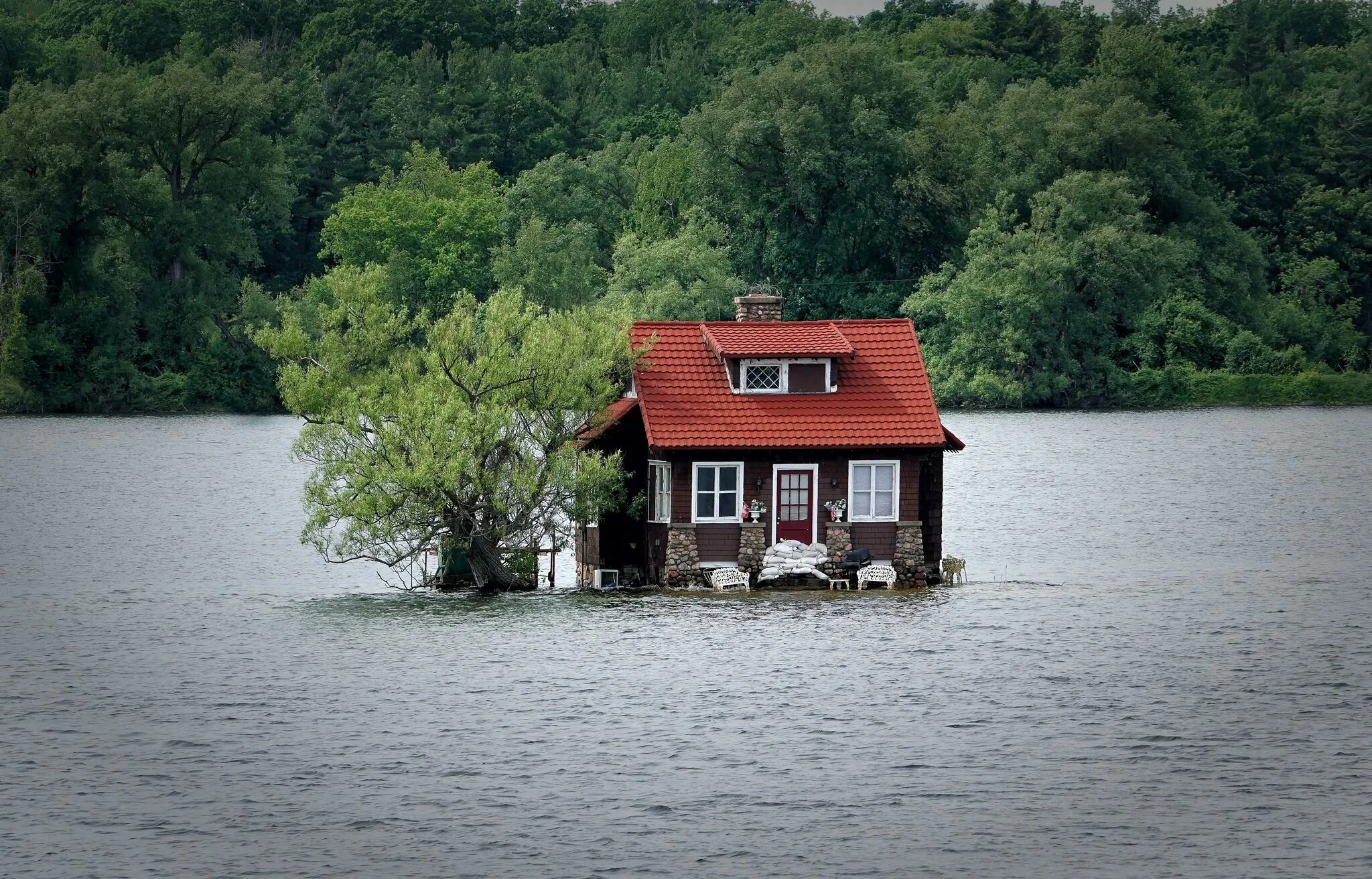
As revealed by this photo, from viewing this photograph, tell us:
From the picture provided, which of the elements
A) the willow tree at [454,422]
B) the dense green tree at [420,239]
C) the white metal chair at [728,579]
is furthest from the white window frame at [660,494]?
the dense green tree at [420,239]

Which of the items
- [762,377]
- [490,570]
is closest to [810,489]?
[762,377]

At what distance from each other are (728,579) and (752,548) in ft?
3.67

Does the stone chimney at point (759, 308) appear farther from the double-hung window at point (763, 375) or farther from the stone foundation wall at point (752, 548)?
the stone foundation wall at point (752, 548)

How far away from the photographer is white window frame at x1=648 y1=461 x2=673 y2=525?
160 feet

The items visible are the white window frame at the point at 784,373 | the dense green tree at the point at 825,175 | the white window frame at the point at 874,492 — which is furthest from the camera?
the dense green tree at the point at 825,175

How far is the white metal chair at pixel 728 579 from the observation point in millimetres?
48156

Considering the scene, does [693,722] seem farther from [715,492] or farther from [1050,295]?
[1050,295]

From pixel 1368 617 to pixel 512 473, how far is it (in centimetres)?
2254

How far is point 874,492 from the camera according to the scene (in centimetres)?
Answer: 4919

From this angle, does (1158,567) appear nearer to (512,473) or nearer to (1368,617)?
(1368,617)

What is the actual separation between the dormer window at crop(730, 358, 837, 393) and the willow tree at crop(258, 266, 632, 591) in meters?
3.07

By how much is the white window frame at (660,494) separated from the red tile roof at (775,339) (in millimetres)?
3247

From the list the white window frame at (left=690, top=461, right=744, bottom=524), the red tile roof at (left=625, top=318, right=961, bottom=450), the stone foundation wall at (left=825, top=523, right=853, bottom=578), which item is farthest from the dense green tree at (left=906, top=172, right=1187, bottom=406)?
the white window frame at (left=690, top=461, right=744, bottom=524)

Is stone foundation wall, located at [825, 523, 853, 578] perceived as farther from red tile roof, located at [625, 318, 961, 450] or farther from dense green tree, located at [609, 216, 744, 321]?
dense green tree, located at [609, 216, 744, 321]
